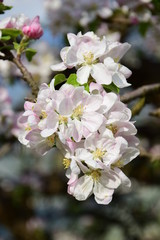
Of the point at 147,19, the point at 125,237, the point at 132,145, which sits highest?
the point at 132,145

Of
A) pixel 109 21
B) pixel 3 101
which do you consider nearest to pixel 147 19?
pixel 109 21

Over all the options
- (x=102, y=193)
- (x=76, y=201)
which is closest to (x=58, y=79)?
(x=102, y=193)

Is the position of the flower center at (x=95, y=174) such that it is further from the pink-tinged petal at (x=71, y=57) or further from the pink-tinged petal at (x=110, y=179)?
the pink-tinged petal at (x=71, y=57)

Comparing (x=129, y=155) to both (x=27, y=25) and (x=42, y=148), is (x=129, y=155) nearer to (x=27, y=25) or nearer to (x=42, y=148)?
(x=42, y=148)

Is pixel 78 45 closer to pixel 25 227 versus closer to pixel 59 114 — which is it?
pixel 59 114

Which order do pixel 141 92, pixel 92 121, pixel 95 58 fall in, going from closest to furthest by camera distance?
pixel 92 121
pixel 95 58
pixel 141 92

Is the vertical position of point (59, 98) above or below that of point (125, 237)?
above

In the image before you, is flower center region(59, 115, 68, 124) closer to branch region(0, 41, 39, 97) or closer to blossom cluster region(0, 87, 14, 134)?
branch region(0, 41, 39, 97)

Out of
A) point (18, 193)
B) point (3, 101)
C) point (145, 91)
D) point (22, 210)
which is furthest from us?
point (22, 210)
